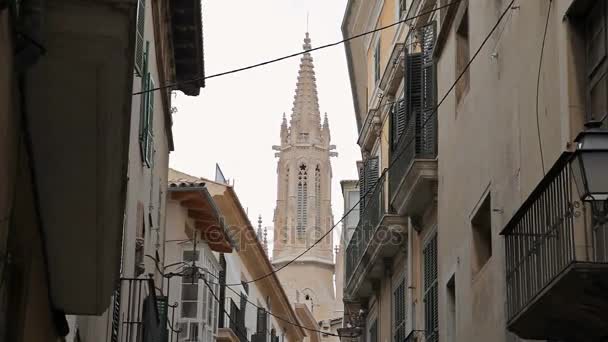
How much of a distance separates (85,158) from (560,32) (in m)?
4.54

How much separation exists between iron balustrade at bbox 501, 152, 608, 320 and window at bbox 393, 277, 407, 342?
1158cm

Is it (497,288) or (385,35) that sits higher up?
(385,35)

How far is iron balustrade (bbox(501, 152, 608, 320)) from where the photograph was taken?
31.4 feet

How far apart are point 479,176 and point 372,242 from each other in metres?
8.30

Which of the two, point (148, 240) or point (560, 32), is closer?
point (560, 32)

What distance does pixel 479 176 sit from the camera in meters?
15.8

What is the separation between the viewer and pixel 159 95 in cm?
2338

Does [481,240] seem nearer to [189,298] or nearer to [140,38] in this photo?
[140,38]

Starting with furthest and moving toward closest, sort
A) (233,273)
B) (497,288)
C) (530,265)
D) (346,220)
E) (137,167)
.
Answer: (233,273) < (346,220) < (137,167) < (497,288) < (530,265)

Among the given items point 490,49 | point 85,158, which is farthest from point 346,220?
point 85,158

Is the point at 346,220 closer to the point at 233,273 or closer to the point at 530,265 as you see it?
the point at 233,273

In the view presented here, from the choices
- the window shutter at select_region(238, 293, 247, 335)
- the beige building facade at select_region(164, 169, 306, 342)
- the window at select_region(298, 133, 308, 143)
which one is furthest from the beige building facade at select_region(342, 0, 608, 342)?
the window at select_region(298, 133, 308, 143)

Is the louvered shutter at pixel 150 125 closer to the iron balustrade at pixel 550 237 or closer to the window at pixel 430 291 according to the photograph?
the window at pixel 430 291

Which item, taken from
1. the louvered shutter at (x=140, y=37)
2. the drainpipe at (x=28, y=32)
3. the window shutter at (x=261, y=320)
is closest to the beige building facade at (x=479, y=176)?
the drainpipe at (x=28, y=32)
